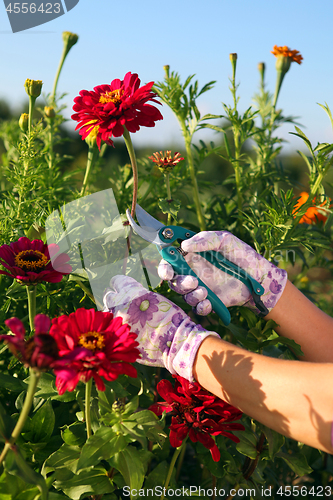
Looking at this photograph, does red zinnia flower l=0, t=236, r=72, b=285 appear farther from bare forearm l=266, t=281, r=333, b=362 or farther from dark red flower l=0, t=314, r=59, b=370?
bare forearm l=266, t=281, r=333, b=362

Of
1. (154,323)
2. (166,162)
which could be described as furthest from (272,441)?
(166,162)

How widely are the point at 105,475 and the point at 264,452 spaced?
261 millimetres

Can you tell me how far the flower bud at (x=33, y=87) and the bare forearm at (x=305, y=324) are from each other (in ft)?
2.00

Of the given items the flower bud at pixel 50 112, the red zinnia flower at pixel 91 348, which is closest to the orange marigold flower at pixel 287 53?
the flower bud at pixel 50 112

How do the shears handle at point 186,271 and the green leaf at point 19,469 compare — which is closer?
the green leaf at point 19,469

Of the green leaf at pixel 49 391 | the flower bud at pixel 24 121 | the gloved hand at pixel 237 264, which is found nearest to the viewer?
the green leaf at pixel 49 391

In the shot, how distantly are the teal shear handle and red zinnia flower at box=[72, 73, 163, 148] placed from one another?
18 centimetres

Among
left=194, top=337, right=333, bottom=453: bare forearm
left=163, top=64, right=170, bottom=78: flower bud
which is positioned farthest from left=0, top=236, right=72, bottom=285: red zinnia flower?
left=163, top=64, right=170, bottom=78: flower bud

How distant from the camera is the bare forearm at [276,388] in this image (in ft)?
1.49

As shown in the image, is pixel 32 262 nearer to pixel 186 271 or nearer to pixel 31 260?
pixel 31 260

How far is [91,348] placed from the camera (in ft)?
1.38

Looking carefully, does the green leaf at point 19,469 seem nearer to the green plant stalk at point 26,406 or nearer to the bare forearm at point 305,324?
the green plant stalk at point 26,406

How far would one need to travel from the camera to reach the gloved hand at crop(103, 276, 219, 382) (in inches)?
22.4

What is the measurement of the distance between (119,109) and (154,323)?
326 mm
